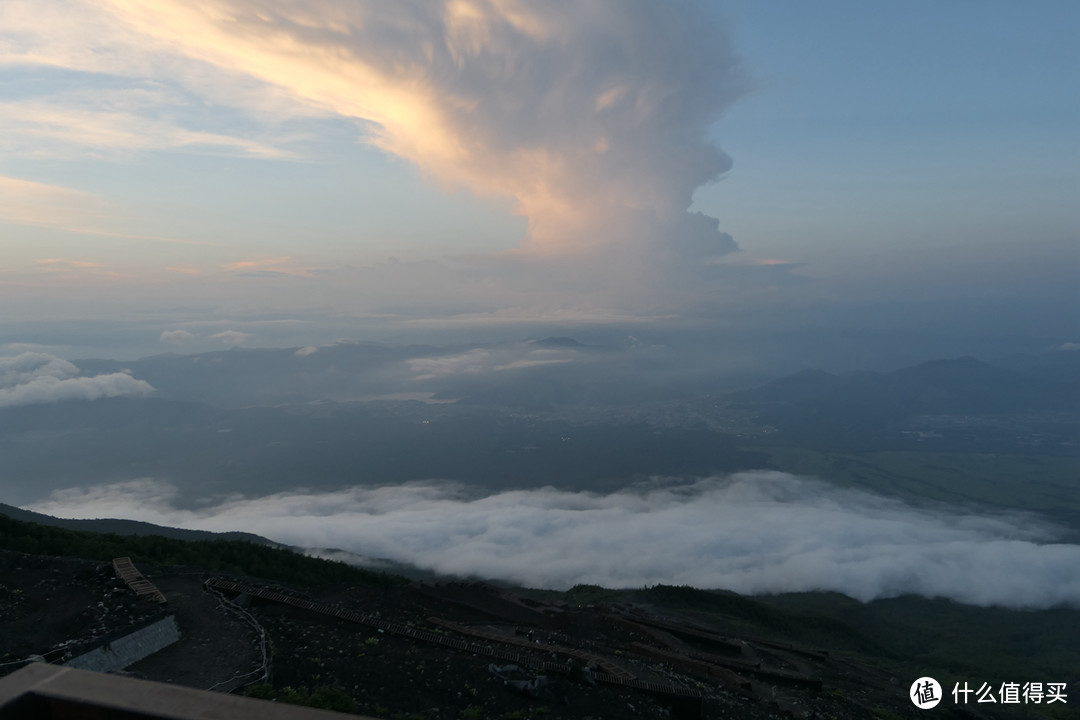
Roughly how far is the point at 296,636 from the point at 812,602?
90121 millimetres

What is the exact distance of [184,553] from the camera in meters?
31.2

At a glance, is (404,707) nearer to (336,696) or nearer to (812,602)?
(336,696)

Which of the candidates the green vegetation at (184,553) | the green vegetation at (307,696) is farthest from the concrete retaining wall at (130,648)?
the green vegetation at (184,553)

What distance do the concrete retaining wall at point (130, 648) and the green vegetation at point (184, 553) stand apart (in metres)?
11.1

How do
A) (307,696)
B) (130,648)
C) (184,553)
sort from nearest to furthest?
(307,696) → (130,648) → (184,553)

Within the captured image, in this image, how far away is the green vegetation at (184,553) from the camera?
2708 cm

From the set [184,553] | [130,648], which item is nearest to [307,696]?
[130,648]

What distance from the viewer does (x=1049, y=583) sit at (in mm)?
110688

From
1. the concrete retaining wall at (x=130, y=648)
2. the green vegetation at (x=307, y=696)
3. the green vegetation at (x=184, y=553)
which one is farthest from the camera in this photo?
the green vegetation at (x=184, y=553)

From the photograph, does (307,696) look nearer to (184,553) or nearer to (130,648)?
Answer: (130,648)

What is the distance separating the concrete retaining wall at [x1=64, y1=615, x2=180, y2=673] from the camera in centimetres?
1426

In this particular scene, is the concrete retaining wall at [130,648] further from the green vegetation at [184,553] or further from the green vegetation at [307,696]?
the green vegetation at [184,553]

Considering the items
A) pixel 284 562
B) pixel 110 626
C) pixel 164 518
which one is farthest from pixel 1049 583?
pixel 164 518

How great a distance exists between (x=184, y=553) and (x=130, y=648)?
1790 cm
